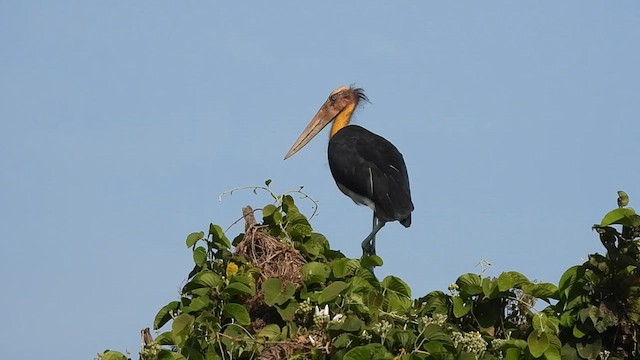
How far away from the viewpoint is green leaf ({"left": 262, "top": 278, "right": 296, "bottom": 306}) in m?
6.44

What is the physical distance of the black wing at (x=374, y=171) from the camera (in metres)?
10.4

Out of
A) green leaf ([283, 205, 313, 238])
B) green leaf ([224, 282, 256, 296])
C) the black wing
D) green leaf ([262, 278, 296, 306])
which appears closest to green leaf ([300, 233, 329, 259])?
green leaf ([283, 205, 313, 238])

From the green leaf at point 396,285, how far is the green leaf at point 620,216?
1201 millimetres

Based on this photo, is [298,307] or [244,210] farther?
[244,210]

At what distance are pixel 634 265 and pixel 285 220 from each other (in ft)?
7.02

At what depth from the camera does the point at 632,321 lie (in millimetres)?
6133

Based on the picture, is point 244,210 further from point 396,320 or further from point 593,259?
point 593,259

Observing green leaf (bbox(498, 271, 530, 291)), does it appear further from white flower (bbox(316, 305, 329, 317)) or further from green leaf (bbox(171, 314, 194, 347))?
green leaf (bbox(171, 314, 194, 347))

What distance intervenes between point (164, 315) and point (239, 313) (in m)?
0.49

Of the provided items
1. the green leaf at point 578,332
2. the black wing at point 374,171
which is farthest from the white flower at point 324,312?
the black wing at point 374,171

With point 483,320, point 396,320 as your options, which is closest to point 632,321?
point 483,320

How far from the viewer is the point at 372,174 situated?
10.8m

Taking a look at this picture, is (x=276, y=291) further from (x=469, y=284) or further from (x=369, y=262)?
(x=469, y=284)

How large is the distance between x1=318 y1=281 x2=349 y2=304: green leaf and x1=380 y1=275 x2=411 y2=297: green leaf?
419mm
